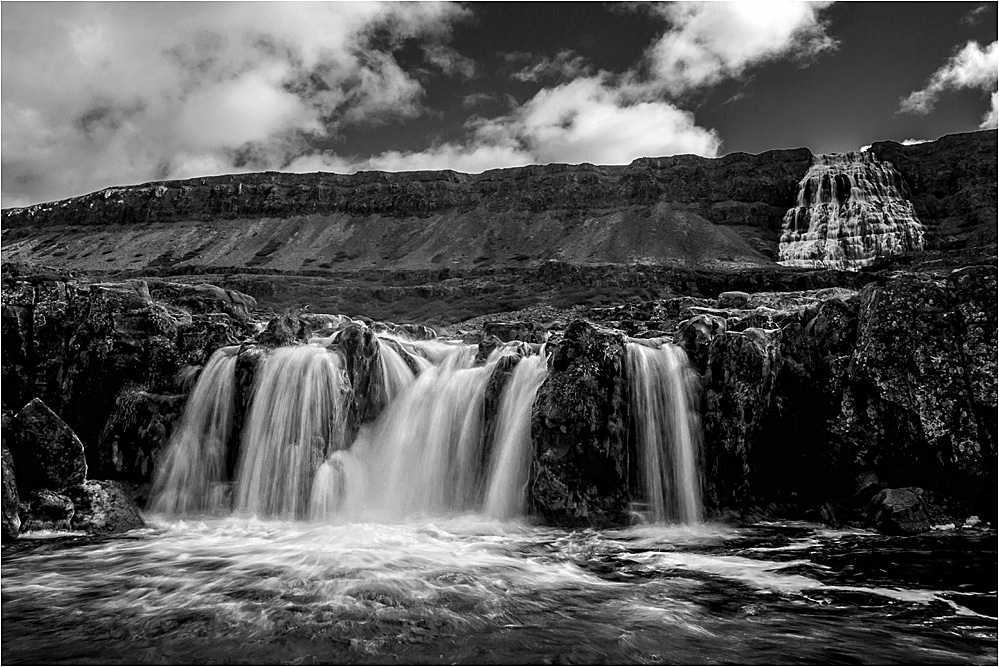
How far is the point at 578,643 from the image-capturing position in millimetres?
7527

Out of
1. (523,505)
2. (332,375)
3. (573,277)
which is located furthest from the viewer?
(573,277)

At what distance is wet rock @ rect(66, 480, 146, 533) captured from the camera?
13.9m

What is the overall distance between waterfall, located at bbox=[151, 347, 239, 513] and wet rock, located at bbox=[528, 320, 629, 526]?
831 cm

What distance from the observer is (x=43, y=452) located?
1397cm

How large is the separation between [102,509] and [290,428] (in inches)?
177

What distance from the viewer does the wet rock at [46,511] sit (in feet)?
43.3

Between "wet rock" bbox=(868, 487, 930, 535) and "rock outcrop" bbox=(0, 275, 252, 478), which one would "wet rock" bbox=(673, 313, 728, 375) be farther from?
"rock outcrop" bbox=(0, 275, 252, 478)

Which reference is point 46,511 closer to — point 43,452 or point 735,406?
point 43,452

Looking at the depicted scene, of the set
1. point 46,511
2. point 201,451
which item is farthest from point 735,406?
point 46,511

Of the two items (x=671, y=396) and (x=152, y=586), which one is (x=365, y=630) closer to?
(x=152, y=586)

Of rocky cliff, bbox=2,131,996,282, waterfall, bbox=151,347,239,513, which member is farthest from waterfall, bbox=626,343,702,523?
rocky cliff, bbox=2,131,996,282

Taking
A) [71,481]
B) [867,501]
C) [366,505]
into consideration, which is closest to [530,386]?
[366,505]

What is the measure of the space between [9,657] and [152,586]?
9.42 ft

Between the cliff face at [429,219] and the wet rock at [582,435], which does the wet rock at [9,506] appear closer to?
the wet rock at [582,435]
